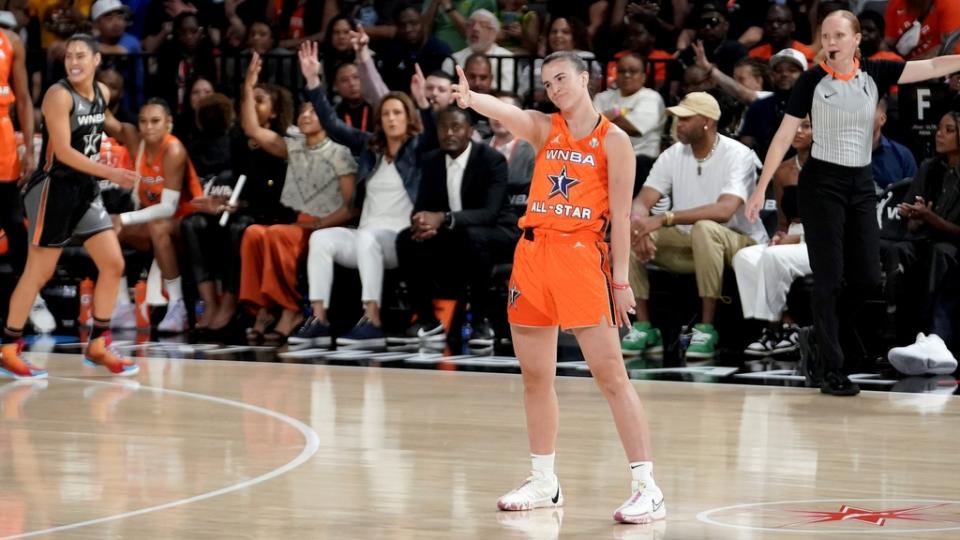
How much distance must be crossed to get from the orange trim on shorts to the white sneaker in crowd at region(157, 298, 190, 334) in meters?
2.78

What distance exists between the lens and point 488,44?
→ 12695 millimetres

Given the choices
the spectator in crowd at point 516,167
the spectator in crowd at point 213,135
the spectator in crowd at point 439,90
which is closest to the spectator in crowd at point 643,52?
the spectator in crowd at point 516,167

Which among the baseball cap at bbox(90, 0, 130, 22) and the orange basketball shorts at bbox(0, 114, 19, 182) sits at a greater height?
the baseball cap at bbox(90, 0, 130, 22)

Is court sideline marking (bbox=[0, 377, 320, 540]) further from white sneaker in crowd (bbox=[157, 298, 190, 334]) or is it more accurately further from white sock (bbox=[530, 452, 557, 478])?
white sneaker in crowd (bbox=[157, 298, 190, 334])

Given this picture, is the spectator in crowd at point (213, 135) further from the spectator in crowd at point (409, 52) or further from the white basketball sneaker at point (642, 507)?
the white basketball sneaker at point (642, 507)

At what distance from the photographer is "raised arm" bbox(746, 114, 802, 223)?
7.59 metres

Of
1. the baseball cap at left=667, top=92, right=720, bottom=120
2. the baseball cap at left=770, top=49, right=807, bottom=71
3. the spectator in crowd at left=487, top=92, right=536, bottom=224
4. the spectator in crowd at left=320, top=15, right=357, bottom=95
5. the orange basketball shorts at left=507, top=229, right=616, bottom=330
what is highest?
the spectator in crowd at left=320, top=15, right=357, bottom=95

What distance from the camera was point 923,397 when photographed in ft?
27.1

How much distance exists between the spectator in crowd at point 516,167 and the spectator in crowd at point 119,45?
159 inches

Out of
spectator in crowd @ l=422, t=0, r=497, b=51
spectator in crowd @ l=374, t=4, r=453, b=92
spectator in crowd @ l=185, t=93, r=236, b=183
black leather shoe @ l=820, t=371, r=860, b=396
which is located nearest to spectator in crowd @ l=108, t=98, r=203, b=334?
spectator in crowd @ l=185, t=93, r=236, b=183

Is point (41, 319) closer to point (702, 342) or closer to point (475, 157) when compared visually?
point (475, 157)

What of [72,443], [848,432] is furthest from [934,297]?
[72,443]

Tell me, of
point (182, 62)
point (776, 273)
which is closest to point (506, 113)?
point (776, 273)

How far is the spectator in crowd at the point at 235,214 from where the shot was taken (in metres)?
11.6
